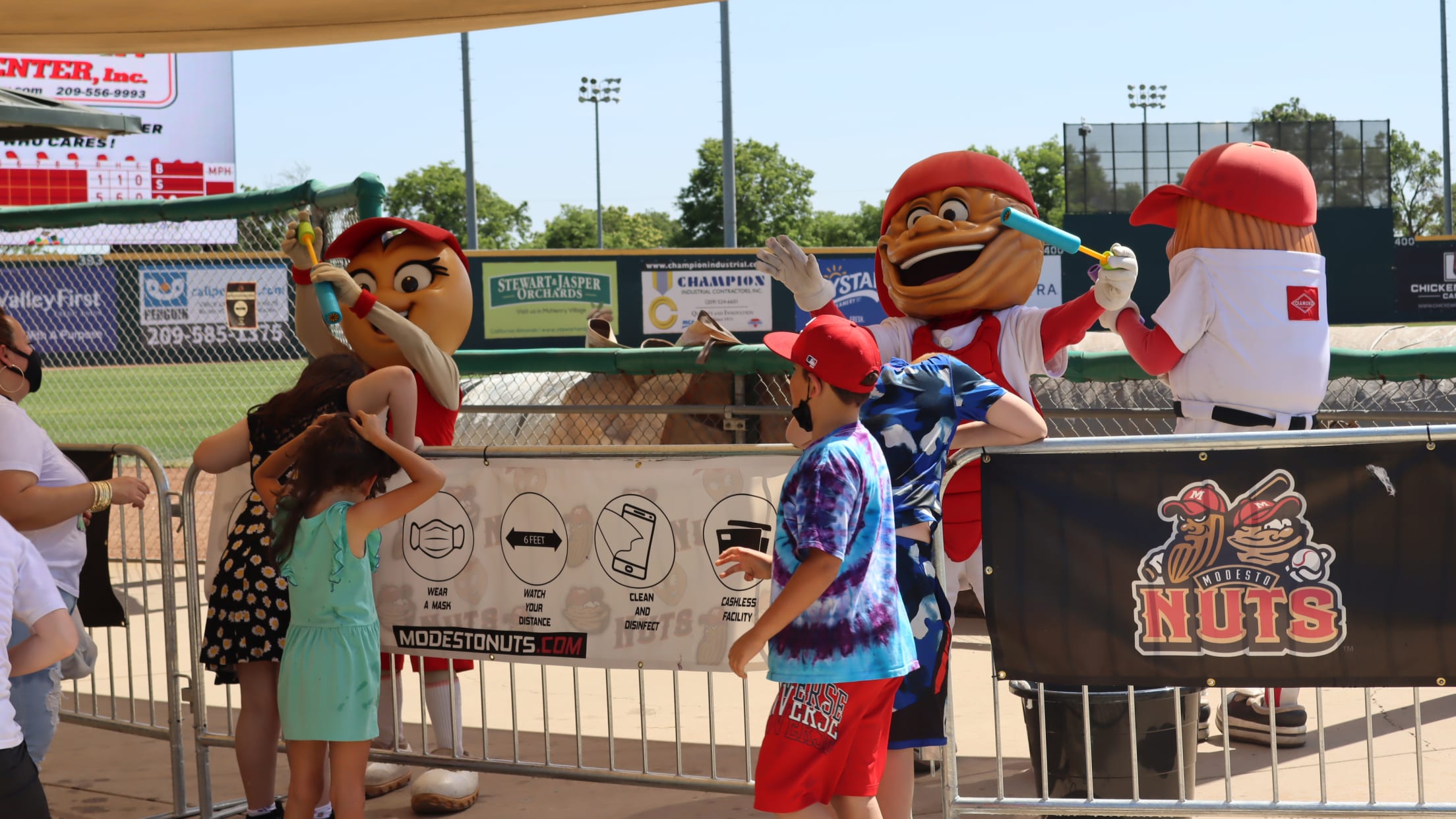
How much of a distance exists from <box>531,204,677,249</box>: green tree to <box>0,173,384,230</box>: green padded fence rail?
73.2 meters

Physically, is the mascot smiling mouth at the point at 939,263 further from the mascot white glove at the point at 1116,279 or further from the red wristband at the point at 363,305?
the red wristband at the point at 363,305

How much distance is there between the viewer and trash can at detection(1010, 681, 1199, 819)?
371 centimetres

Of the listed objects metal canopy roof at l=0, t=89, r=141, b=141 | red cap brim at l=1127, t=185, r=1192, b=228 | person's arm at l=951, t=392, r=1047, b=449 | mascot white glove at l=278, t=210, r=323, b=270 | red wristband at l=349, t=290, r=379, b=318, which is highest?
metal canopy roof at l=0, t=89, r=141, b=141

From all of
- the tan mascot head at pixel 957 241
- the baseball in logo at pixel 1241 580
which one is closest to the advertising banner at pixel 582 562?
the tan mascot head at pixel 957 241

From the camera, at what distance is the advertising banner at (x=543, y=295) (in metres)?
23.9

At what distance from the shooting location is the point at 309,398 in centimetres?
391

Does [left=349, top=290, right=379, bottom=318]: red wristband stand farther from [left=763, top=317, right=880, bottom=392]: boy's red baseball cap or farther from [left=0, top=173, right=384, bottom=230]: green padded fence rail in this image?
[left=763, top=317, right=880, bottom=392]: boy's red baseball cap

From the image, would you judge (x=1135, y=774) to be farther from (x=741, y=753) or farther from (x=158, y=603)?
(x=158, y=603)

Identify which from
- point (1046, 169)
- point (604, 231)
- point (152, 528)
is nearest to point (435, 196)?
point (604, 231)

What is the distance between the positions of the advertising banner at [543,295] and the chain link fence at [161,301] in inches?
187

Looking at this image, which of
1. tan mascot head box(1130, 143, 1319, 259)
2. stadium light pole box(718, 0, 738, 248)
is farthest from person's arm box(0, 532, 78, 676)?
stadium light pole box(718, 0, 738, 248)

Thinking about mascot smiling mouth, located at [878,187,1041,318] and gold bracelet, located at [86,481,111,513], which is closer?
gold bracelet, located at [86,481,111,513]

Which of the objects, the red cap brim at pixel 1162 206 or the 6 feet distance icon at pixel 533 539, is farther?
the red cap brim at pixel 1162 206

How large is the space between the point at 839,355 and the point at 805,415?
0.19 m
